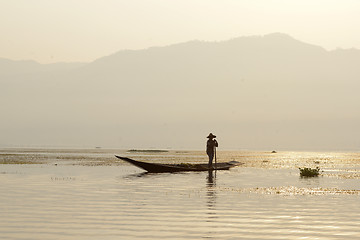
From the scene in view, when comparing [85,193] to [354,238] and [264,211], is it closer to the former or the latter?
[264,211]

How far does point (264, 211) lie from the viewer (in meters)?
20.8

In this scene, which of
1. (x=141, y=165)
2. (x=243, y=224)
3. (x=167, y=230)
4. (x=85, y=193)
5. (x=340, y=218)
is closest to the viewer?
(x=167, y=230)

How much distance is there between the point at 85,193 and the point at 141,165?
54.5 ft

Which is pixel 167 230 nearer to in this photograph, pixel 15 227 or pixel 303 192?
pixel 15 227

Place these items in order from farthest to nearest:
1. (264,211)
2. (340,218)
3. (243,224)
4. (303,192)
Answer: (303,192)
(264,211)
(340,218)
(243,224)

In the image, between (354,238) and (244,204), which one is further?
(244,204)

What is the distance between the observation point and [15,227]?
54.6 feet

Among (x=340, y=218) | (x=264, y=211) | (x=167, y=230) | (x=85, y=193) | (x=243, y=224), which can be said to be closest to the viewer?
(x=167, y=230)

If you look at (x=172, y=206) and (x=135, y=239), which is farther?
(x=172, y=206)

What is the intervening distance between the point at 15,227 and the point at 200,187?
52.2 ft

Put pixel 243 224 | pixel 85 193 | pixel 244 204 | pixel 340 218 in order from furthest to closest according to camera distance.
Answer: pixel 85 193 → pixel 244 204 → pixel 340 218 → pixel 243 224

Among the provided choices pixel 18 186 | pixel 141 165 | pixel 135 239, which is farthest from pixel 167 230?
pixel 141 165

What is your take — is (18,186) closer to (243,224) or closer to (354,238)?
(243,224)

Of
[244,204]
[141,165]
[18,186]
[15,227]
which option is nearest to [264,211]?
[244,204]
